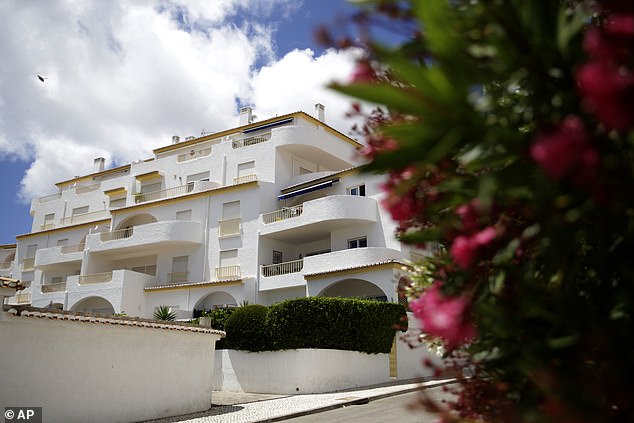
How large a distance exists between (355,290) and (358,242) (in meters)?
2.67

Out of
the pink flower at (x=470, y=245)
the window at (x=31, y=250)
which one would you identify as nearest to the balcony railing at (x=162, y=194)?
the window at (x=31, y=250)

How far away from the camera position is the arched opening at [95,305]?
37.2 meters

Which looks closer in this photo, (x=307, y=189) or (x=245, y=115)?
(x=307, y=189)

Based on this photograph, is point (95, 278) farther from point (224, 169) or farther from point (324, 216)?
point (324, 216)

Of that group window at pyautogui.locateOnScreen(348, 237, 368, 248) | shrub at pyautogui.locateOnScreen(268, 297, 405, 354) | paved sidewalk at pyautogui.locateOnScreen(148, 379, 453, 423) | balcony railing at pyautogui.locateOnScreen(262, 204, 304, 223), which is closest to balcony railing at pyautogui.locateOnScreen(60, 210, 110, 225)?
balcony railing at pyautogui.locateOnScreen(262, 204, 304, 223)

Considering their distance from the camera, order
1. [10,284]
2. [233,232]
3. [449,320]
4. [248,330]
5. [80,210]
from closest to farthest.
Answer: [449,320] → [10,284] → [248,330] → [233,232] → [80,210]

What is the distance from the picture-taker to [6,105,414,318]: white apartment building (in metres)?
28.9

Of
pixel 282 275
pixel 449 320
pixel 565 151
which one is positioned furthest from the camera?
pixel 282 275

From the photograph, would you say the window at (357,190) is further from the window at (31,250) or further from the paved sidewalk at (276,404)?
the window at (31,250)

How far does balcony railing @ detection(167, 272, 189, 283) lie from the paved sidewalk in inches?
576

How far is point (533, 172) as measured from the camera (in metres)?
1.80

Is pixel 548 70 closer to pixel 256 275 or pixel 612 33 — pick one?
pixel 612 33

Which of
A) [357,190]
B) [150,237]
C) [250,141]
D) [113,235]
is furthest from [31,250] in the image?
[357,190]

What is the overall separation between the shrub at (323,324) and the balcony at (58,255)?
2437 cm
